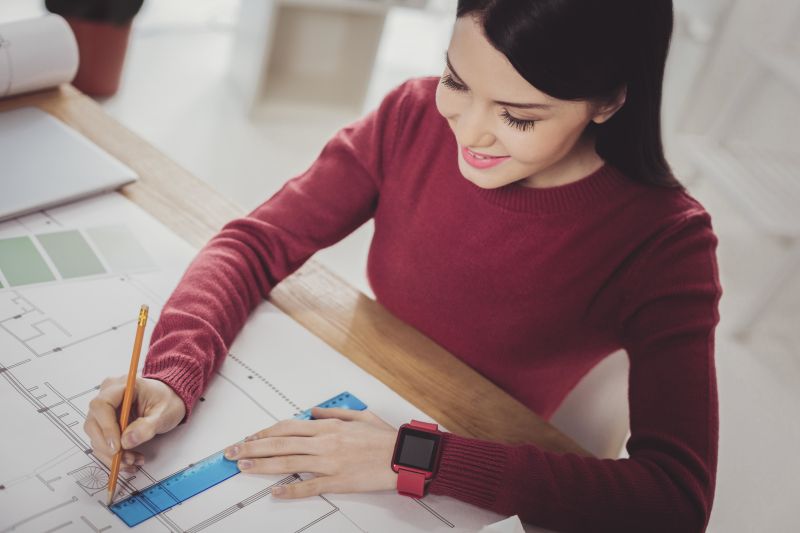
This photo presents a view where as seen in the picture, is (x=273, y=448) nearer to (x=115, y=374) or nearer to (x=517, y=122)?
(x=115, y=374)

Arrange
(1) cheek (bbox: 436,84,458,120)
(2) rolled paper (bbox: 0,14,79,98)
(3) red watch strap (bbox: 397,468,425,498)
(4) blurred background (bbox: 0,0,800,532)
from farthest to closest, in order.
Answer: (4) blurred background (bbox: 0,0,800,532) < (2) rolled paper (bbox: 0,14,79,98) < (1) cheek (bbox: 436,84,458,120) < (3) red watch strap (bbox: 397,468,425,498)

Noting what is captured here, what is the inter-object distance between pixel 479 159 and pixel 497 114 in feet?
0.30

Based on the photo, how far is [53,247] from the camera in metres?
1.16

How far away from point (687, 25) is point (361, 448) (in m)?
2.95

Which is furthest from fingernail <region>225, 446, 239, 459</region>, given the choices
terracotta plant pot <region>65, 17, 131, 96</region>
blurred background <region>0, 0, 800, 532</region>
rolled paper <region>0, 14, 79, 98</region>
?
terracotta plant pot <region>65, 17, 131, 96</region>

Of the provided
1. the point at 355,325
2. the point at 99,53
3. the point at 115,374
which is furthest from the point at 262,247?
the point at 99,53

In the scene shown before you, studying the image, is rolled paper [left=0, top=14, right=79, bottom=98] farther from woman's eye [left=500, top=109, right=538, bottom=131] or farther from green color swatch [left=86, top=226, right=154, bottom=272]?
woman's eye [left=500, top=109, right=538, bottom=131]

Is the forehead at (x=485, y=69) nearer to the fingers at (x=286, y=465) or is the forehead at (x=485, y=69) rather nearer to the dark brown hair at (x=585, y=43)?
the dark brown hair at (x=585, y=43)

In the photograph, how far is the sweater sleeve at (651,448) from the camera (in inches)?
38.8

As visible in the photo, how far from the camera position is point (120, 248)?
120 cm

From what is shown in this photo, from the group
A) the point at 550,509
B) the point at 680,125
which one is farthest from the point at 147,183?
the point at 680,125

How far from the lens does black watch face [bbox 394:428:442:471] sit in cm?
97

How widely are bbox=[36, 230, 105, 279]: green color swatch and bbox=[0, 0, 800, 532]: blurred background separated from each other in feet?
4.69

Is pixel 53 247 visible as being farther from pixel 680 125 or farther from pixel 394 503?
pixel 680 125
